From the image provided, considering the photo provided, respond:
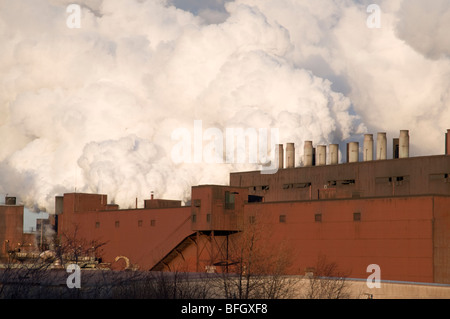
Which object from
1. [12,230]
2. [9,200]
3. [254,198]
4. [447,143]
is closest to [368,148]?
[447,143]

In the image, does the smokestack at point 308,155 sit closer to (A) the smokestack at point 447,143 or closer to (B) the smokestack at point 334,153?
(B) the smokestack at point 334,153

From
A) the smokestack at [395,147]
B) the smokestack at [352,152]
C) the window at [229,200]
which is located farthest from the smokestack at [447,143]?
the window at [229,200]

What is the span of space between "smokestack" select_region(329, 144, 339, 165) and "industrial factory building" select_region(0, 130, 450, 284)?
12cm

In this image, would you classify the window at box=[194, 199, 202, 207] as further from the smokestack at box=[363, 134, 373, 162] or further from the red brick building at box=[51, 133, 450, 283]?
the smokestack at box=[363, 134, 373, 162]

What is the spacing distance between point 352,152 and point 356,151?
563 mm

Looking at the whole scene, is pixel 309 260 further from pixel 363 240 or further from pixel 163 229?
pixel 163 229

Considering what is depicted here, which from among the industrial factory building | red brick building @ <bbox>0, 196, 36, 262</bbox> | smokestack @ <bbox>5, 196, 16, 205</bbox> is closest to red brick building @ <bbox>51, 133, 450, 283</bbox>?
the industrial factory building

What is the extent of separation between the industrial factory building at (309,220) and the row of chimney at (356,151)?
0.35 ft

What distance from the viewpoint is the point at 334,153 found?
82.1 meters

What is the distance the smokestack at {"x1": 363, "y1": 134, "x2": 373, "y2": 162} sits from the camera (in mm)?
77500

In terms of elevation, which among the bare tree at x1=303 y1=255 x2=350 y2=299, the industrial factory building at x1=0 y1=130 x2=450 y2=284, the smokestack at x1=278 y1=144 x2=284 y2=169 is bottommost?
the bare tree at x1=303 y1=255 x2=350 y2=299
